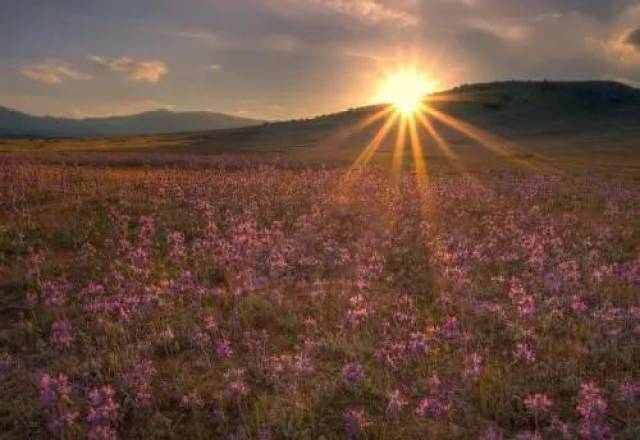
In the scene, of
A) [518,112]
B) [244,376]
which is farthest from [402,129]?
[244,376]

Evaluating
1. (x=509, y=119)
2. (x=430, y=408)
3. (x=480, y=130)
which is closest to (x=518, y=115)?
(x=509, y=119)

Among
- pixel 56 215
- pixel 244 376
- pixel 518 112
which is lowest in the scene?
pixel 244 376

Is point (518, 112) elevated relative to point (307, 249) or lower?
elevated

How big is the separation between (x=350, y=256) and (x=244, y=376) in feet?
19.9

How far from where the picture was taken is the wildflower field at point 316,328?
23.9 feet

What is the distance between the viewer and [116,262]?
41.5 feet

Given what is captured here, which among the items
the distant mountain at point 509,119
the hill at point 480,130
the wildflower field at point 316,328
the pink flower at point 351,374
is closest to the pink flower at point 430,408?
the wildflower field at point 316,328

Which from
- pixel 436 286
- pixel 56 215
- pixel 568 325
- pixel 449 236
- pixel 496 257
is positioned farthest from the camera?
pixel 56 215

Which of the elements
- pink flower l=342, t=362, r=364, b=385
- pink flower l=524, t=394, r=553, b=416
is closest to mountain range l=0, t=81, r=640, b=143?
pink flower l=342, t=362, r=364, b=385

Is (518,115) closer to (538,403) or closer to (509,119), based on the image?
(509,119)

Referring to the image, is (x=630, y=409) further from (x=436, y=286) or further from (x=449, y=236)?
(x=449, y=236)

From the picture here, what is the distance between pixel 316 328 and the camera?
32.3 feet

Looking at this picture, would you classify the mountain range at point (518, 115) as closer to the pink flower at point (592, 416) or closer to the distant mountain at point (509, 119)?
the distant mountain at point (509, 119)

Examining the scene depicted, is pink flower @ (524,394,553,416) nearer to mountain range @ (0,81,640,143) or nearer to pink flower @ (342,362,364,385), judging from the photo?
pink flower @ (342,362,364,385)
